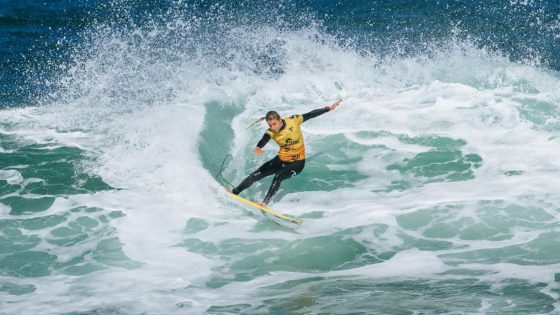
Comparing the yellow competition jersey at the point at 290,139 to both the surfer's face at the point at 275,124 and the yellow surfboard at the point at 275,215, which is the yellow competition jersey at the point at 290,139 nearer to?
the surfer's face at the point at 275,124

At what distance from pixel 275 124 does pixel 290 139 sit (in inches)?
18.7

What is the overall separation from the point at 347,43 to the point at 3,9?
12.2m

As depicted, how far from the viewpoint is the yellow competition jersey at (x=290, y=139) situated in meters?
10.7

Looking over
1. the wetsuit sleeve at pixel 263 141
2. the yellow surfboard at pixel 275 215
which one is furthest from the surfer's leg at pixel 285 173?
the wetsuit sleeve at pixel 263 141

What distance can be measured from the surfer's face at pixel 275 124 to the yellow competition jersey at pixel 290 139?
0.11m

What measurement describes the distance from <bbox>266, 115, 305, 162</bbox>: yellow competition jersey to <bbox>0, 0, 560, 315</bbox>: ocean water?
849mm

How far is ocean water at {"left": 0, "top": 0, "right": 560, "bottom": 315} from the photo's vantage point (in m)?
8.30

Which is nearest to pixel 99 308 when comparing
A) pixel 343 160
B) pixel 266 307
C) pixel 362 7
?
pixel 266 307

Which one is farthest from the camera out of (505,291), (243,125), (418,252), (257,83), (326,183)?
(257,83)

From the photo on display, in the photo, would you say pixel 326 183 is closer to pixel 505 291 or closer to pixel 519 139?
pixel 519 139

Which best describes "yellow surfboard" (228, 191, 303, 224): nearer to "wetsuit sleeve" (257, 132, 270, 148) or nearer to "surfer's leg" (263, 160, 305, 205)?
"surfer's leg" (263, 160, 305, 205)

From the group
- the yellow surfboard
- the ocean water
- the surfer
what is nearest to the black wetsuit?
the surfer

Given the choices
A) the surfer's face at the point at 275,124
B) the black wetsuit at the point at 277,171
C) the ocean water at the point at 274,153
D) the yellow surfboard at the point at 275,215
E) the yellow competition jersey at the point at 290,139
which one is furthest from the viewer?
the black wetsuit at the point at 277,171

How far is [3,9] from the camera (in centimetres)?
2264
